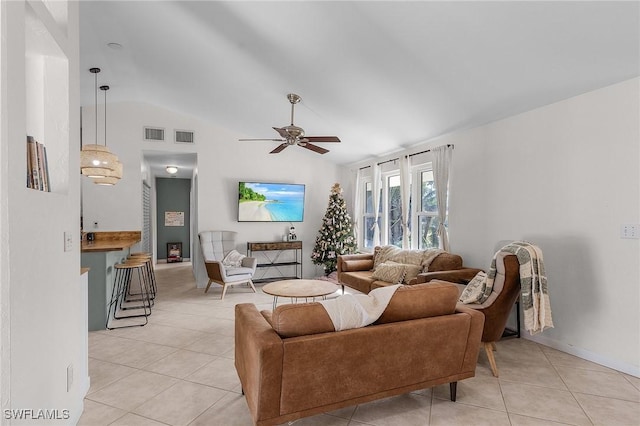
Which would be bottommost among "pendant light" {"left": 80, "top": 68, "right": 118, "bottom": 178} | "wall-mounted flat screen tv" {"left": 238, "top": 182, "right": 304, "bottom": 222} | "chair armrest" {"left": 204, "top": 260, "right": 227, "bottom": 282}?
"chair armrest" {"left": 204, "top": 260, "right": 227, "bottom": 282}

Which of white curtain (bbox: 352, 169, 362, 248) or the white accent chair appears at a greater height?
white curtain (bbox: 352, 169, 362, 248)

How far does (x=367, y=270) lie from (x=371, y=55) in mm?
3532

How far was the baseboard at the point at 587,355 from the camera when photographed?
2.82 meters

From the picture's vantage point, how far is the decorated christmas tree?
6605mm

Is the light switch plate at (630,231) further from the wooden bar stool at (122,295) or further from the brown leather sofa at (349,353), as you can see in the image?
the wooden bar stool at (122,295)

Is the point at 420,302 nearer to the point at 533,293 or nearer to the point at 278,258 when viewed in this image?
the point at 533,293

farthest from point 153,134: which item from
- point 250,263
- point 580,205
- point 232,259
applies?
point 580,205

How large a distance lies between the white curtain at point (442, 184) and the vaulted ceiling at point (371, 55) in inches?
11.8

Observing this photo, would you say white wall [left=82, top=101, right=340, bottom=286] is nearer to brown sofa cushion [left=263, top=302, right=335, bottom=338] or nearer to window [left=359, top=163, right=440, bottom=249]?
window [left=359, top=163, right=440, bottom=249]

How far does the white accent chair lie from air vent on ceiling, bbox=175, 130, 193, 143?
5.81ft

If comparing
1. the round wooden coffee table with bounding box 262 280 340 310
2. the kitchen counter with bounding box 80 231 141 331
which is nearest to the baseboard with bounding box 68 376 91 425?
the kitchen counter with bounding box 80 231 141 331

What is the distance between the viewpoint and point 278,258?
7.03 m

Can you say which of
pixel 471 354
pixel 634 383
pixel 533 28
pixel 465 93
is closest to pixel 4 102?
pixel 471 354

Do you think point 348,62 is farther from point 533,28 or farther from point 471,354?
point 471,354
